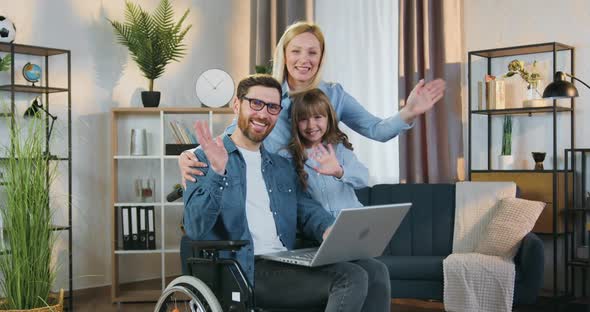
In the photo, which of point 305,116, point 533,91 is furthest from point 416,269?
point 305,116

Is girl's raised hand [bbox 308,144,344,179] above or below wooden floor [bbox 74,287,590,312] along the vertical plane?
above

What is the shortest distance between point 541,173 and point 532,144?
0.41 m

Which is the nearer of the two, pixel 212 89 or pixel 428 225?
pixel 428 225

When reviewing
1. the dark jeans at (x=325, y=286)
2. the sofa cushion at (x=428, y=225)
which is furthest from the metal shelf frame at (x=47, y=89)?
the dark jeans at (x=325, y=286)

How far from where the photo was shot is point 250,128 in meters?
2.77

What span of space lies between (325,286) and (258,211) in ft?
1.18

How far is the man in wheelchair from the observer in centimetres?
266

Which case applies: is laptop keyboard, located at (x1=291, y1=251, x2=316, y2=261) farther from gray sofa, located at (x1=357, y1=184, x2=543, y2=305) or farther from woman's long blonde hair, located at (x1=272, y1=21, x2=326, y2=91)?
gray sofa, located at (x1=357, y1=184, x2=543, y2=305)

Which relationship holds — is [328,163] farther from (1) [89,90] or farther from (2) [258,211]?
(1) [89,90]

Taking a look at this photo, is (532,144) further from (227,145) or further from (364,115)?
(227,145)

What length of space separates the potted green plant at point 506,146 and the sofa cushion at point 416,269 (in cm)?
105

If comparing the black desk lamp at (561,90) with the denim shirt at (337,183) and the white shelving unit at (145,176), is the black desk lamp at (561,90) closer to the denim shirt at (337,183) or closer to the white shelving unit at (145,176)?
the denim shirt at (337,183)

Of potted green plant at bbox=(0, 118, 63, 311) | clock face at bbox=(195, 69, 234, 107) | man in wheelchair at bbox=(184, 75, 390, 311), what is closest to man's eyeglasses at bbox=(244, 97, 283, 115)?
man in wheelchair at bbox=(184, 75, 390, 311)

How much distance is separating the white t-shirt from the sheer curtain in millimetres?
3232
